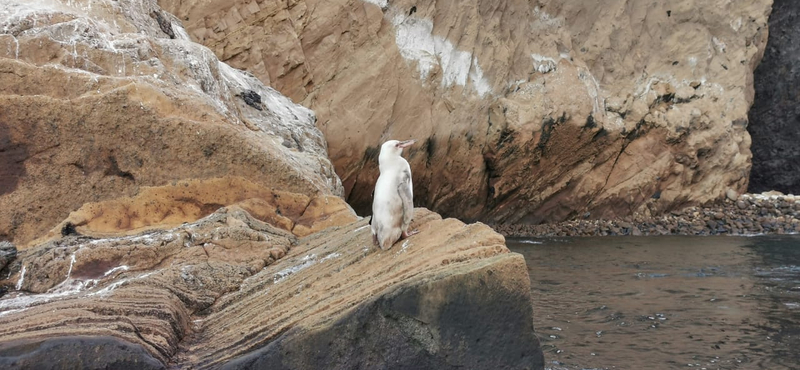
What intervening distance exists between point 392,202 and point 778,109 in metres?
21.6

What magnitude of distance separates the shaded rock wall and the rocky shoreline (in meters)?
3.59

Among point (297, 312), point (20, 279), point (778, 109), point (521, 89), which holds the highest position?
point (521, 89)

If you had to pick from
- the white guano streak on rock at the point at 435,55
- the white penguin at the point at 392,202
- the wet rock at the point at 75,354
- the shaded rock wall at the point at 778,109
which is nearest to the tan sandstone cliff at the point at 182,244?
the wet rock at the point at 75,354

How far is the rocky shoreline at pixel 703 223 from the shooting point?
17281 millimetres

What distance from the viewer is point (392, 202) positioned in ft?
16.2

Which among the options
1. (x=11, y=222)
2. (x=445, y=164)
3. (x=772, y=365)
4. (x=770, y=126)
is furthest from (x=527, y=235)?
(x=11, y=222)

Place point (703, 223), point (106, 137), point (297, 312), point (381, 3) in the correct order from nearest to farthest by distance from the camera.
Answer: point (297, 312)
point (106, 137)
point (381, 3)
point (703, 223)

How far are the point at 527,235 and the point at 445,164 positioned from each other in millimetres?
2603

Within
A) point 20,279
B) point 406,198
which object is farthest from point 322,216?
point 20,279

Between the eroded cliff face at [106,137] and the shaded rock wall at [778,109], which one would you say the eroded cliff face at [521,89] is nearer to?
the shaded rock wall at [778,109]

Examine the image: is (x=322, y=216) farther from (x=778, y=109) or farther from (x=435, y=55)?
(x=778, y=109)

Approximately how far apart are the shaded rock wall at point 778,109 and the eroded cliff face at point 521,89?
1.90m

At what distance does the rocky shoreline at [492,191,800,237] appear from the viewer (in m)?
17.3

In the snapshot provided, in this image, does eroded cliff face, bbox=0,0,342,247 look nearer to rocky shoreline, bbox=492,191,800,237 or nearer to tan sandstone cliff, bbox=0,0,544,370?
tan sandstone cliff, bbox=0,0,544,370
